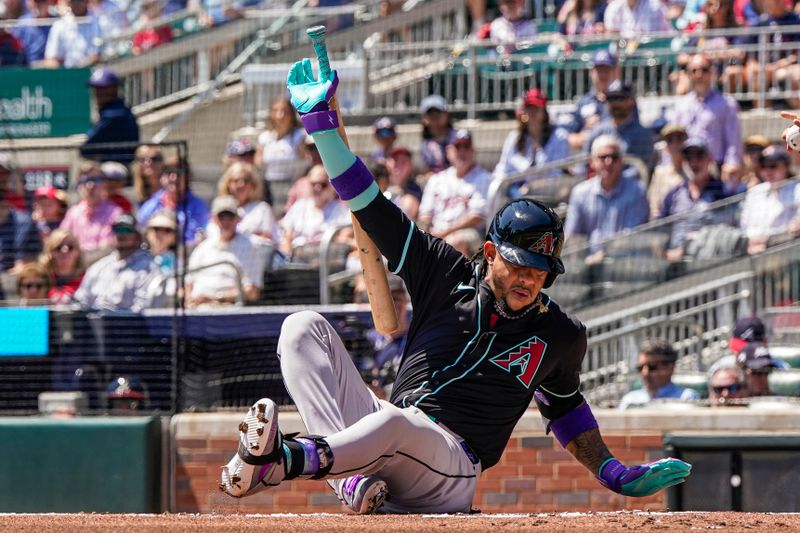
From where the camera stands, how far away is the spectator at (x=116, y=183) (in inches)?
423

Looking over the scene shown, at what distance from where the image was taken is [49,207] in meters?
10.4

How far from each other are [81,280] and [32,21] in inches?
260

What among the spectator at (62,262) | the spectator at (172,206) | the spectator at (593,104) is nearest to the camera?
the spectator at (62,262)

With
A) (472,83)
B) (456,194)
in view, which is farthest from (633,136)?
(472,83)

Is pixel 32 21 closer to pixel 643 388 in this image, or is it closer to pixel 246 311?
pixel 246 311

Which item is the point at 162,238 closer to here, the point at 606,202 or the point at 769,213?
the point at 606,202

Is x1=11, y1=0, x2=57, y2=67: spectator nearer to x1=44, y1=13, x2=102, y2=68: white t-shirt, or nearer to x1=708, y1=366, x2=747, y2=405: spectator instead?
x1=44, y1=13, x2=102, y2=68: white t-shirt

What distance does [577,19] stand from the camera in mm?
13289

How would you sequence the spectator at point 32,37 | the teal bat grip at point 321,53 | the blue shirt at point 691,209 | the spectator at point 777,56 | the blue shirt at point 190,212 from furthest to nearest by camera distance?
the spectator at point 32,37 → the spectator at point 777,56 → the blue shirt at point 190,212 → the blue shirt at point 691,209 → the teal bat grip at point 321,53

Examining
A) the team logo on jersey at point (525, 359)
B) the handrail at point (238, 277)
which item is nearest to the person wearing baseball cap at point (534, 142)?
the handrail at point (238, 277)

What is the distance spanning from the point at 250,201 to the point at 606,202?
9.28 ft

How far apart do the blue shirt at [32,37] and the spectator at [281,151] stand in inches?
→ 166

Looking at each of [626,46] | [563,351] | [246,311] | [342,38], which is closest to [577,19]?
[626,46]

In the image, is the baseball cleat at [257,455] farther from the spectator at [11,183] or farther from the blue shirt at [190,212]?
the blue shirt at [190,212]
